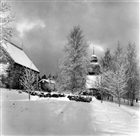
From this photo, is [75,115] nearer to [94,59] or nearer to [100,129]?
[100,129]

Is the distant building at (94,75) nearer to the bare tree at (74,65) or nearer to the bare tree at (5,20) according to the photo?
the bare tree at (74,65)

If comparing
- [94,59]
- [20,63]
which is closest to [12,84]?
[20,63]

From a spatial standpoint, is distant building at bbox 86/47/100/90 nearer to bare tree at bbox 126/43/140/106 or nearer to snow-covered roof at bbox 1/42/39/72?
bare tree at bbox 126/43/140/106

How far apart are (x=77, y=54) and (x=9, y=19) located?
12.7 m

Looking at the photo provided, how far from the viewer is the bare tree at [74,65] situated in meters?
20.4

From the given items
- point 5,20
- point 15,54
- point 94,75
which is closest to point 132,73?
point 94,75

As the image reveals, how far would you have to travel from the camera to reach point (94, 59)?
206 feet

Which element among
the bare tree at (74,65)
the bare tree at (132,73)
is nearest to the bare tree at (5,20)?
the bare tree at (74,65)

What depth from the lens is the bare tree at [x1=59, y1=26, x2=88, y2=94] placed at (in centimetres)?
2042

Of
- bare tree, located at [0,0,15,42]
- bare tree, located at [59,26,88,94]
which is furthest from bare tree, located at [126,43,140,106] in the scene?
bare tree, located at [0,0,15,42]

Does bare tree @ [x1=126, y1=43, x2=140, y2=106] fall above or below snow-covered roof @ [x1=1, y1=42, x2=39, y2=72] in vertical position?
below

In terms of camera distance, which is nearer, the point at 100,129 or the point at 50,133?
the point at 50,133

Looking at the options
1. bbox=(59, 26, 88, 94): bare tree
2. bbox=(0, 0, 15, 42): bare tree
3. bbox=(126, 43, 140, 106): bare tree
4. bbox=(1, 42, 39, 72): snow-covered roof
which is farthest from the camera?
bbox=(1, 42, 39, 72): snow-covered roof

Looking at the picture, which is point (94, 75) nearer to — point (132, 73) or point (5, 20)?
point (132, 73)
